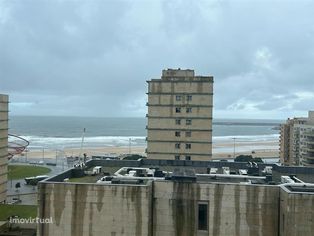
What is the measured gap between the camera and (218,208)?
20.3m

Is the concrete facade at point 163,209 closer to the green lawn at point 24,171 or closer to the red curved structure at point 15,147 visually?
the red curved structure at point 15,147

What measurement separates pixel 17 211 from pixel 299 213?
38.6 m

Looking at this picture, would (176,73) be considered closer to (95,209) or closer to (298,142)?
(95,209)

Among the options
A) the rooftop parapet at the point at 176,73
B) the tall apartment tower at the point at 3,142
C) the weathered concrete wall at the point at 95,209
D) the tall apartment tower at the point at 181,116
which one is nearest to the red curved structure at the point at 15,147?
the tall apartment tower at the point at 3,142

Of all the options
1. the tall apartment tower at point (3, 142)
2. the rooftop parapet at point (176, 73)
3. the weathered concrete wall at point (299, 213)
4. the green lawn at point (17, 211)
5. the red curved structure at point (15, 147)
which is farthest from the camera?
the red curved structure at point (15, 147)

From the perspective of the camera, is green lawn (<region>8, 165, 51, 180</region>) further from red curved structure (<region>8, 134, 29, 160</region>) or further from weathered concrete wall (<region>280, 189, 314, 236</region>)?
weathered concrete wall (<region>280, 189, 314, 236</region>)

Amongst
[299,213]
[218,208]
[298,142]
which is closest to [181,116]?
[218,208]

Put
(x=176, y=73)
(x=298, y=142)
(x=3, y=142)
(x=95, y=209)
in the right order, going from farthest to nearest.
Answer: (x=298, y=142), (x=3, y=142), (x=176, y=73), (x=95, y=209)

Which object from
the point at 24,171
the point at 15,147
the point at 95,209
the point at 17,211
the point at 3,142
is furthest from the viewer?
the point at 24,171

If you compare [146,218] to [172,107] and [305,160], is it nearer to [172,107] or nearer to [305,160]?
[172,107]

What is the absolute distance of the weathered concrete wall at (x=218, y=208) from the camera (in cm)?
2002

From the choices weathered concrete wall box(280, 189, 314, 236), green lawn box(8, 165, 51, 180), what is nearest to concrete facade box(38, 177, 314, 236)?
weathered concrete wall box(280, 189, 314, 236)

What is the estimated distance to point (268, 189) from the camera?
20.0 metres

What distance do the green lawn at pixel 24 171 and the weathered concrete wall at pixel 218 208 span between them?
68394mm
